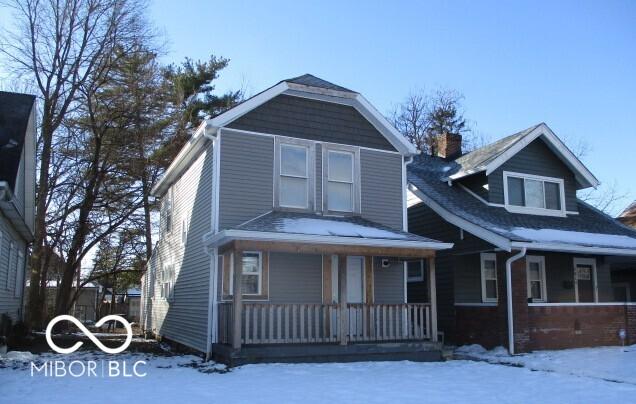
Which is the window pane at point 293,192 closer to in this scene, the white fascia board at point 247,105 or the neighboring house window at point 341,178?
the neighboring house window at point 341,178

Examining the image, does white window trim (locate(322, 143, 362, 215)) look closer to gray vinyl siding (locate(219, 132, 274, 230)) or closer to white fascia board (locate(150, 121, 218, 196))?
gray vinyl siding (locate(219, 132, 274, 230))

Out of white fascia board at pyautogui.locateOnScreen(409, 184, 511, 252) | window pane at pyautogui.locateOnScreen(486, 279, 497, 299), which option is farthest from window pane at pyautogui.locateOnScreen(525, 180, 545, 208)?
white fascia board at pyautogui.locateOnScreen(409, 184, 511, 252)

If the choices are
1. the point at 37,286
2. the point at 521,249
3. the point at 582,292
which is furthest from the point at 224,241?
the point at 37,286

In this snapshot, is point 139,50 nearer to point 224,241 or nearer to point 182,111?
point 182,111

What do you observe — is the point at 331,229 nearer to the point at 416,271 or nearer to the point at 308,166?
the point at 308,166

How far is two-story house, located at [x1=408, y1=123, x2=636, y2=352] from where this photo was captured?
1455cm

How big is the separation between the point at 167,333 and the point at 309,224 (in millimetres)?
7554

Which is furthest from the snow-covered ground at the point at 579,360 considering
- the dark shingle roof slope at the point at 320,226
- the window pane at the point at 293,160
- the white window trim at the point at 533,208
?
the window pane at the point at 293,160

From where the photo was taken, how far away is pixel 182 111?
29.0 m

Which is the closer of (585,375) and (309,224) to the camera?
(585,375)

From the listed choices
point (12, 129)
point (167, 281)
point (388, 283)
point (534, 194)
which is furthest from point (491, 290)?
point (12, 129)

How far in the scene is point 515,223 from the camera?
16.2 metres

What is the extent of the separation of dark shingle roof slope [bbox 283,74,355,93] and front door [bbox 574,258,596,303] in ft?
31.1

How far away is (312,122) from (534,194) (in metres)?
7.81
